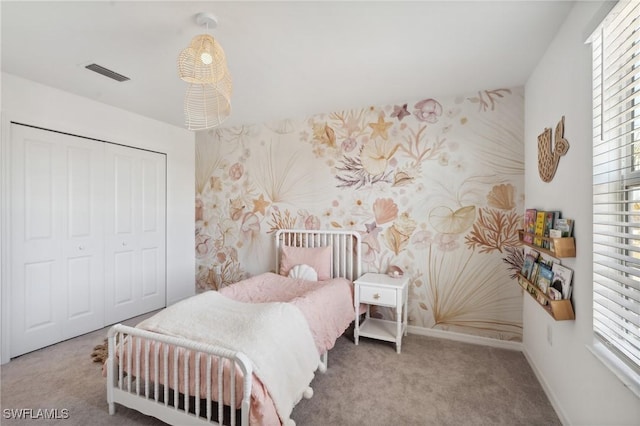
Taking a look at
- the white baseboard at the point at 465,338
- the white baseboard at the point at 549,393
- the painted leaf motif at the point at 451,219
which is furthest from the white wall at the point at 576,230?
the painted leaf motif at the point at 451,219

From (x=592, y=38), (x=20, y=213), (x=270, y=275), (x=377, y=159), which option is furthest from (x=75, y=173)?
(x=592, y=38)

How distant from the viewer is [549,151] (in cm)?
199

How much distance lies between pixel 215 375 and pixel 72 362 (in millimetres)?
1805

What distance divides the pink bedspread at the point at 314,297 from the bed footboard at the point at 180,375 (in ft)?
2.39

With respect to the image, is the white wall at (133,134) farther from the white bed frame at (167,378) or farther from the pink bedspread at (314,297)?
the pink bedspread at (314,297)

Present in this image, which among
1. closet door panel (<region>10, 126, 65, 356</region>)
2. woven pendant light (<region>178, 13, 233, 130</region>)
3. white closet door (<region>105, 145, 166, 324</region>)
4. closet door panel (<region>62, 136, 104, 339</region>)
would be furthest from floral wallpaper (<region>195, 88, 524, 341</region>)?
closet door panel (<region>10, 126, 65, 356</region>)

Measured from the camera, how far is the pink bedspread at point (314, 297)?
2.21 meters

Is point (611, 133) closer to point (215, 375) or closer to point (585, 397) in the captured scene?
point (585, 397)

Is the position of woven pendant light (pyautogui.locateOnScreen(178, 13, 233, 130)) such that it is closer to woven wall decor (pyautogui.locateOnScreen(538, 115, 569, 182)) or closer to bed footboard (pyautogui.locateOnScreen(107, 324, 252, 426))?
bed footboard (pyautogui.locateOnScreen(107, 324, 252, 426))

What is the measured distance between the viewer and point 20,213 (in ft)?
8.43

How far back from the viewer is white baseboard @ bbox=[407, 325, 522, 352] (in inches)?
107

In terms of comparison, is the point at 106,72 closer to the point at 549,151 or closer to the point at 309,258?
the point at 309,258

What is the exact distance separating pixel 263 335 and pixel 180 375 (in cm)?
48

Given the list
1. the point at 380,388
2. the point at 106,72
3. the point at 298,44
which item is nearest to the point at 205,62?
the point at 298,44
